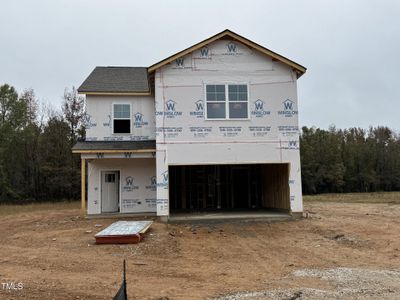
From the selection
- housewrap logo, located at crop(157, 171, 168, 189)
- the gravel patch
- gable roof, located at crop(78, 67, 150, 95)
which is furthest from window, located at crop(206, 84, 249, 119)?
the gravel patch

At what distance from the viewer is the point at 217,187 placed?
22.2m

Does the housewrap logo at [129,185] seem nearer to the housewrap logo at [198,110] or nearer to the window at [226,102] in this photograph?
the housewrap logo at [198,110]

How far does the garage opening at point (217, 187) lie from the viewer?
2203cm

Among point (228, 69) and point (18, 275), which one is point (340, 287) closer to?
point (18, 275)

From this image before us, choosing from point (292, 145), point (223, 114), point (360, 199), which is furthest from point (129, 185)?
point (360, 199)

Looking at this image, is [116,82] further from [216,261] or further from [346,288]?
[346,288]

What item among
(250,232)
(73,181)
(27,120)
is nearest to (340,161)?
(73,181)

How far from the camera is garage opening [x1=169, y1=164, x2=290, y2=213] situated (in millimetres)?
22031

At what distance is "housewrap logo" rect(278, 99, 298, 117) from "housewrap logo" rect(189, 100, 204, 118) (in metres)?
3.28

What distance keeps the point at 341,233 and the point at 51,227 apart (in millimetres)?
11010

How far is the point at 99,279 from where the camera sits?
27.7 ft

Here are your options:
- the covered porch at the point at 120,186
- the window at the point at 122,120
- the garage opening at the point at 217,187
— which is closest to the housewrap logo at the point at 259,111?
the garage opening at the point at 217,187

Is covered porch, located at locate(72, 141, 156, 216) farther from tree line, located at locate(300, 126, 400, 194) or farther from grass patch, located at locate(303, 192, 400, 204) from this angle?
tree line, located at locate(300, 126, 400, 194)

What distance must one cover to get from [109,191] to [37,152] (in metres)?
22.6
